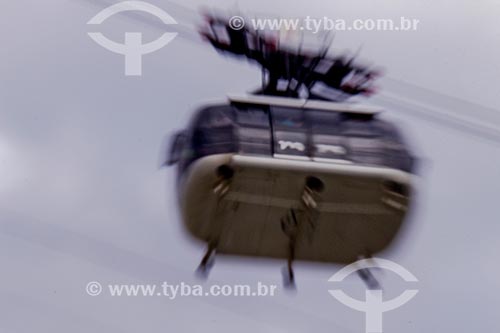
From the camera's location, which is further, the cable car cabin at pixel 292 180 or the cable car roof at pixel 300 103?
the cable car roof at pixel 300 103

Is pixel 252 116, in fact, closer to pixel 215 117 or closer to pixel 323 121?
pixel 215 117

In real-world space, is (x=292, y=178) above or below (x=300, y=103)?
below

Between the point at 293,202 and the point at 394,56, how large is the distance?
580 millimetres

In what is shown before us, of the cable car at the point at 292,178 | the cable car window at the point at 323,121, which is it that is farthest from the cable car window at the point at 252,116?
the cable car window at the point at 323,121

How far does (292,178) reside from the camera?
3.96 meters

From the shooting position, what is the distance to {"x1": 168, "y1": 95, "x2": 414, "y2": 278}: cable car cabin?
13.0 feet

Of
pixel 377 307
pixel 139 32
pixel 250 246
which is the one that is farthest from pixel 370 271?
pixel 139 32

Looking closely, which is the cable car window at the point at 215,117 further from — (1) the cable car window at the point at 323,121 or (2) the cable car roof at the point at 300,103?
(1) the cable car window at the point at 323,121

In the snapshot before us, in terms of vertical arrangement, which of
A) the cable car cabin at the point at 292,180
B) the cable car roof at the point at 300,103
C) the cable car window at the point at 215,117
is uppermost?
the cable car roof at the point at 300,103

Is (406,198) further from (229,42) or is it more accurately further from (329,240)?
(229,42)

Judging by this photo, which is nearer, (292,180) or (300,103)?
(292,180)

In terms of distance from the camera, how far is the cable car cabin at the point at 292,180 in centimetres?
396

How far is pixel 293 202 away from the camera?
13.1ft

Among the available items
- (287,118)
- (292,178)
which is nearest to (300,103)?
(287,118)
